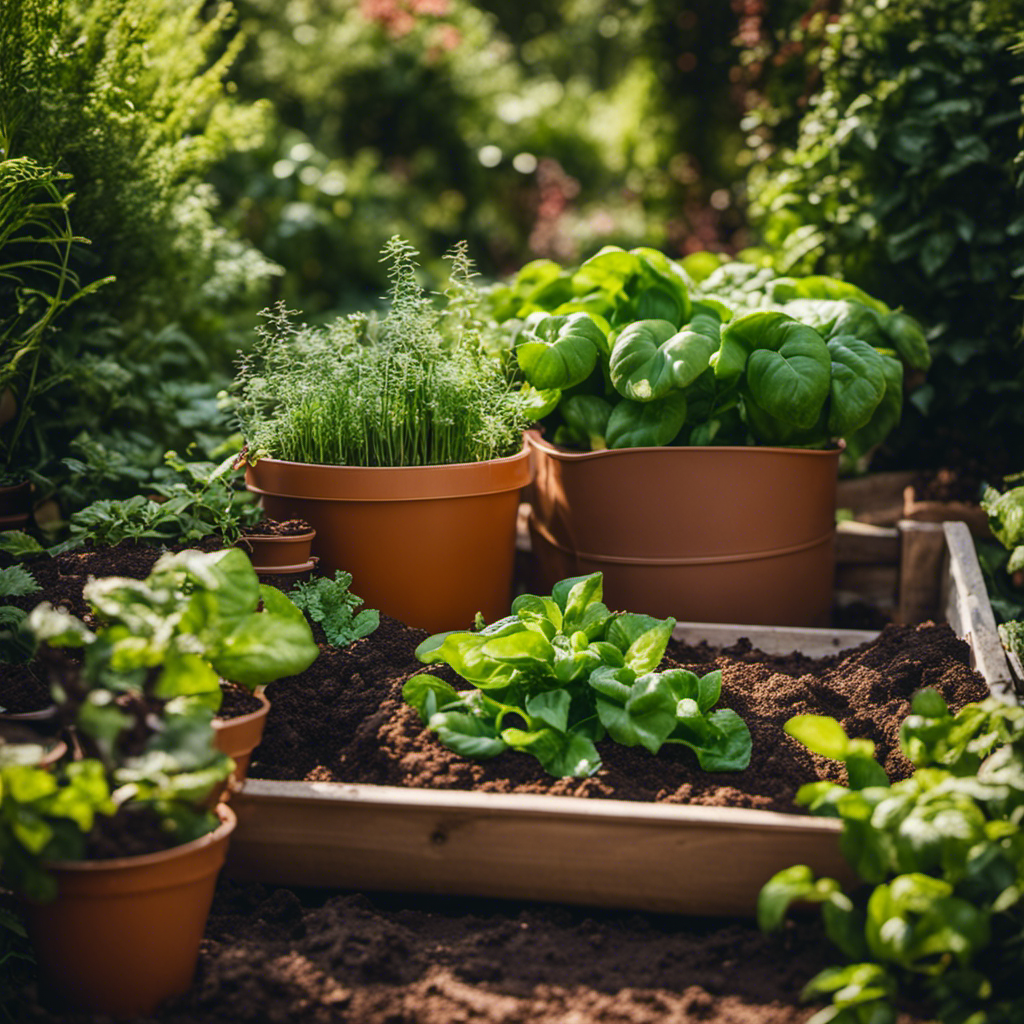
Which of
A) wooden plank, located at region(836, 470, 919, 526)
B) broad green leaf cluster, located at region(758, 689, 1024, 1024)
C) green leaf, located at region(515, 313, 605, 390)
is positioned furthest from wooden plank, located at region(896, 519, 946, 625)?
broad green leaf cluster, located at region(758, 689, 1024, 1024)

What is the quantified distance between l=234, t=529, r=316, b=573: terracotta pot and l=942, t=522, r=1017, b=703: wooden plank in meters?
1.19

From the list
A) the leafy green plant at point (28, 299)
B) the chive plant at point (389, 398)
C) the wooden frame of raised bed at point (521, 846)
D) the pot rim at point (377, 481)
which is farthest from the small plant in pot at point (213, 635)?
the leafy green plant at point (28, 299)

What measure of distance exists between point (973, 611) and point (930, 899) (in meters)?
0.89

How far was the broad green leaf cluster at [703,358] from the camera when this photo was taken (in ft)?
6.24

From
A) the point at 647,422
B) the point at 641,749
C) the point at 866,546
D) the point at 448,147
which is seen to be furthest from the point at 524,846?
the point at 448,147

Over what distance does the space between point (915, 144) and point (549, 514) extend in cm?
137

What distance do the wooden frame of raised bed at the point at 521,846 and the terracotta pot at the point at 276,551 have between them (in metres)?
0.47

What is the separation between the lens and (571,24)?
39.3ft

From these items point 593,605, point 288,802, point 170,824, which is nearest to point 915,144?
point 593,605

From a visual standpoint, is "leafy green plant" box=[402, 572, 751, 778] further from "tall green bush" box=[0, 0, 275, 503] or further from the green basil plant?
"tall green bush" box=[0, 0, 275, 503]

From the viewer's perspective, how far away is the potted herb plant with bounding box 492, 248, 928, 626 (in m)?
1.92

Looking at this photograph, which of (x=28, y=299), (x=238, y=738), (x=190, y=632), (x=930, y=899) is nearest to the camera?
(x=930, y=899)

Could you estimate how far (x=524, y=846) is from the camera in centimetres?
133

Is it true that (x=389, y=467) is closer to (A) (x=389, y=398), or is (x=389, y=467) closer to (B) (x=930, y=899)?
(A) (x=389, y=398)
